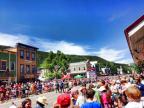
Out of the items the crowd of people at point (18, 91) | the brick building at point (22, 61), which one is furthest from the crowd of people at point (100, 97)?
the brick building at point (22, 61)

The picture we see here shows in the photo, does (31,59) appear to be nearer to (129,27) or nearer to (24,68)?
(24,68)

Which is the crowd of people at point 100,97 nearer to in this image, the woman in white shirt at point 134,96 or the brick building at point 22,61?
the woman in white shirt at point 134,96

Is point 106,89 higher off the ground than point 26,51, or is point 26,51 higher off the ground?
point 26,51

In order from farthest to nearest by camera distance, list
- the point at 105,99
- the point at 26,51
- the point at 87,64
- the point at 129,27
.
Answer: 1. the point at 87,64
2. the point at 26,51
3. the point at 105,99
4. the point at 129,27

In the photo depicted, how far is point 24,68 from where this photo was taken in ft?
198

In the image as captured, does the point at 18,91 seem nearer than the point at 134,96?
No

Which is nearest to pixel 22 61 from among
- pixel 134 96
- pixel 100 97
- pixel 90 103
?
pixel 100 97

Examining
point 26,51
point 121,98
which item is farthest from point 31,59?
point 121,98

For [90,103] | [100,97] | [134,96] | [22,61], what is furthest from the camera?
[22,61]

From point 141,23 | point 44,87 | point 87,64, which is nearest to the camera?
point 141,23

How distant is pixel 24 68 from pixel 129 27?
51989 millimetres

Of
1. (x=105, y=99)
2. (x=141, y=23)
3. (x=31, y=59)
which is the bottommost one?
(x=105, y=99)

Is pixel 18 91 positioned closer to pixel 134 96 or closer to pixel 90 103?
pixel 90 103

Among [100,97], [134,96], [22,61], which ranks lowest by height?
[100,97]
